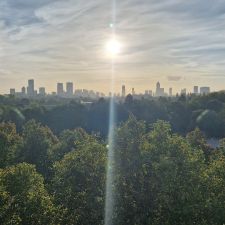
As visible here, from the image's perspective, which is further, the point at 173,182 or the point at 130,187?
the point at 130,187

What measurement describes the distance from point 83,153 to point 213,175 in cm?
939

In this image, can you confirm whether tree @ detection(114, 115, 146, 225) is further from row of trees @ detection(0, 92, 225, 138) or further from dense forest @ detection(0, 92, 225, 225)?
row of trees @ detection(0, 92, 225, 138)

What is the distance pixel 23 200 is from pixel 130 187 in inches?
307

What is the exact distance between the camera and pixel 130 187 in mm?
28797

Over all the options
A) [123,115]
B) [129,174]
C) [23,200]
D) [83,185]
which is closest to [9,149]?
[83,185]

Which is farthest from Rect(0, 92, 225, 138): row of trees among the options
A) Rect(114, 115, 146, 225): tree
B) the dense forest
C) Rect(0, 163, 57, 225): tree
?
Rect(0, 163, 57, 225): tree

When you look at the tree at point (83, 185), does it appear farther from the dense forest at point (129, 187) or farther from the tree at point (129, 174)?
the tree at point (129, 174)

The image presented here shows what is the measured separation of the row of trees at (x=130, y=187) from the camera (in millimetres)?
25391

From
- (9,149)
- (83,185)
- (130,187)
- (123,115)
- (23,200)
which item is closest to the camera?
(23,200)

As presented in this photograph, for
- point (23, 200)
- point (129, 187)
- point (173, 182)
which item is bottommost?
point (129, 187)

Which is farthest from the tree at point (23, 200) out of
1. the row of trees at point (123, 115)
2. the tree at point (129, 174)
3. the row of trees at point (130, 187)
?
the row of trees at point (123, 115)

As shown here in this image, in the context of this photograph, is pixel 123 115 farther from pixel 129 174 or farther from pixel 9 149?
pixel 129 174

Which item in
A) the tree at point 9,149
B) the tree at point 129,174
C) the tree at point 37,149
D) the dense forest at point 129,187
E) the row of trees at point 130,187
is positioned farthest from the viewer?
the tree at point 37,149

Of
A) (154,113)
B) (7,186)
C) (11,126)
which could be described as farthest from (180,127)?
(7,186)
